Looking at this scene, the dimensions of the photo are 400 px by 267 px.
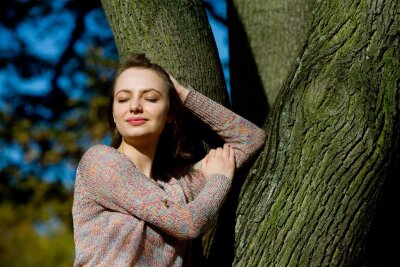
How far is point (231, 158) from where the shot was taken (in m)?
2.70

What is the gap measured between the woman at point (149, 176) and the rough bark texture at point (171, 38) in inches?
5.7

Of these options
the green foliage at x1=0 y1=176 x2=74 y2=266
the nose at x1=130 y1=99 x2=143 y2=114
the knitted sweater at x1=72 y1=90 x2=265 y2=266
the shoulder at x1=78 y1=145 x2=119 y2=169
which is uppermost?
the nose at x1=130 y1=99 x2=143 y2=114

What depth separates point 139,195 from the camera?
7.92 ft

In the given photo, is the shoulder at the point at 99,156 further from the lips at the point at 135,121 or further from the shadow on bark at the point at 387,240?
the shadow on bark at the point at 387,240

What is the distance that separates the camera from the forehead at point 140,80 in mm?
2580

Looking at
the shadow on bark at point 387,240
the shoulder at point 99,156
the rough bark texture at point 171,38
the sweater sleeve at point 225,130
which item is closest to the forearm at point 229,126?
the sweater sleeve at point 225,130

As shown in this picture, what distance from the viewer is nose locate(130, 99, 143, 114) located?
2531 millimetres

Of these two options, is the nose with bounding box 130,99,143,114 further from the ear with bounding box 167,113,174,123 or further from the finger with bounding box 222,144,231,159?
the finger with bounding box 222,144,231,159

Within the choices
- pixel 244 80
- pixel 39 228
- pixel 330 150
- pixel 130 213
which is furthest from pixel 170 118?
pixel 39 228

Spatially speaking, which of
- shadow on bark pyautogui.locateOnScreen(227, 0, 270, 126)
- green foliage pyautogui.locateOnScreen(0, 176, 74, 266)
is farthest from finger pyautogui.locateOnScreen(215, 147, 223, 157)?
green foliage pyautogui.locateOnScreen(0, 176, 74, 266)

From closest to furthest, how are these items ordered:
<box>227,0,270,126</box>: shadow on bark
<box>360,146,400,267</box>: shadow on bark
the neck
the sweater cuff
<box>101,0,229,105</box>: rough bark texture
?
the sweater cuff, the neck, <box>101,0,229,105</box>: rough bark texture, <box>227,0,270,126</box>: shadow on bark, <box>360,146,400,267</box>: shadow on bark

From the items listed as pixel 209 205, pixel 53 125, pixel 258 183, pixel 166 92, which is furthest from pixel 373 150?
pixel 53 125

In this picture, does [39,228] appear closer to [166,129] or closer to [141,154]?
[166,129]

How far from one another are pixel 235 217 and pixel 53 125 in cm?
622
